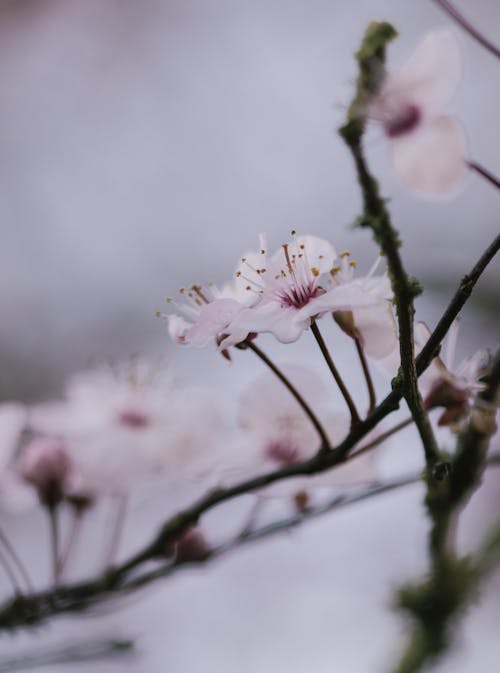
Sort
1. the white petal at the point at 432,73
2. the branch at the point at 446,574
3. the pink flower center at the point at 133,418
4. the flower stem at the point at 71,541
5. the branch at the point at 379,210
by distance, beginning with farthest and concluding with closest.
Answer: the pink flower center at the point at 133,418, the flower stem at the point at 71,541, the branch at the point at 446,574, the white petal at the point at 432,73, the branch at the point at 379,210

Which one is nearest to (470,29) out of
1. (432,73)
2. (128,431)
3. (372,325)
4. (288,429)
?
(432,73)

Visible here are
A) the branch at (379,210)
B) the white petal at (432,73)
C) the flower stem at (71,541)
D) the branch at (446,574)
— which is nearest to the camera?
the branch at (379,210)

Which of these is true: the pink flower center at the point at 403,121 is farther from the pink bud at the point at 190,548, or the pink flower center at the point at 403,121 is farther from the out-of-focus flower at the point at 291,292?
the pink bud at the point at 190,548

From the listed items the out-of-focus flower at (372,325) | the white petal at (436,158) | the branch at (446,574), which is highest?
the white petal at (436,158)

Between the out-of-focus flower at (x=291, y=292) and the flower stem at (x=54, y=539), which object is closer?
the out-of-focus flower at (x=291, y=292)

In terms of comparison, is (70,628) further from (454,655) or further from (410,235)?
(454,655)

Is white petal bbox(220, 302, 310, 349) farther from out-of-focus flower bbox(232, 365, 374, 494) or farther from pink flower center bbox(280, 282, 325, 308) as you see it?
out-of-focus flower bbox(232, 365, 374, 494)

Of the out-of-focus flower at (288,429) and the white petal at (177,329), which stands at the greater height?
the white petal at (177,329)

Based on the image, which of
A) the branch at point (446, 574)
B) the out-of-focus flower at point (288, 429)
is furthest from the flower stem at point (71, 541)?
the branch at point (446, 574)
